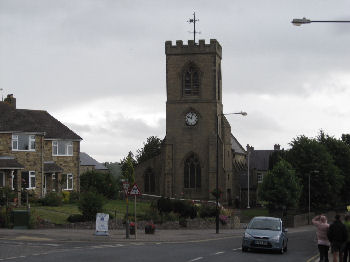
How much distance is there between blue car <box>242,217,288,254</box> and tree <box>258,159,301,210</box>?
40.8 metres

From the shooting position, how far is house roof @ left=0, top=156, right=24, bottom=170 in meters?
48.2

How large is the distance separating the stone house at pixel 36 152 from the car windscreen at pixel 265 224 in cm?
2325

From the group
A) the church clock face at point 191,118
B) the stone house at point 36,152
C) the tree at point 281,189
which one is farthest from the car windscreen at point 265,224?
the church clock face at point 191,118

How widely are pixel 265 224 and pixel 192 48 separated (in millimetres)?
48449

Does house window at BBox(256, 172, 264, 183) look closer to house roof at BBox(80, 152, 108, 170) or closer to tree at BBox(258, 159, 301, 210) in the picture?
house roof at BBox(80, 152, 108, 170)

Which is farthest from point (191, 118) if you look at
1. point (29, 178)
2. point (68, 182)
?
point (29, 178)

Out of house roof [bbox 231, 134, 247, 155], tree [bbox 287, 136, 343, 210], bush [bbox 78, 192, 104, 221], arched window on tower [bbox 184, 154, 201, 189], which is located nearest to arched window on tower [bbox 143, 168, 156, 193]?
arched window on tower [bbox 184, 154, 201, 189]

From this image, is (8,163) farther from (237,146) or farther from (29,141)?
(237,146)

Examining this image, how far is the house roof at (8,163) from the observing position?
4818 centimetres

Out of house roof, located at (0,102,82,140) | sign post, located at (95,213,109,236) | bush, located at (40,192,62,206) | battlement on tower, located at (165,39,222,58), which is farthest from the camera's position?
battlement on tower, located at (165,39,222,58)

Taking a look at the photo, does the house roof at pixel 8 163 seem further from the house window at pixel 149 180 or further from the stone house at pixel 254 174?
the stone house at pixel 254 174

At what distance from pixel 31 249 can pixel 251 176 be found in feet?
274

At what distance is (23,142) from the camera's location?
52.2 meters

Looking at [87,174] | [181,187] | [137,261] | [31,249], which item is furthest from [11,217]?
[181,187]
